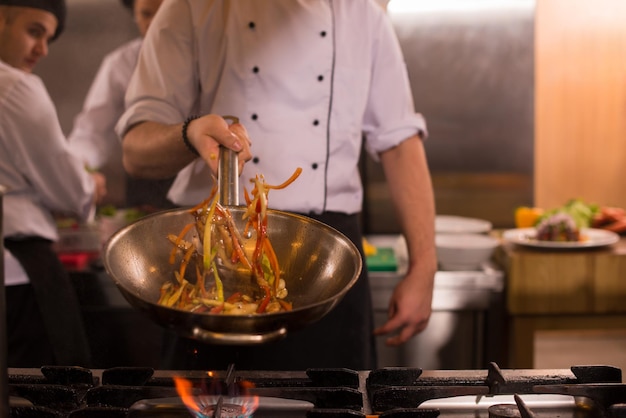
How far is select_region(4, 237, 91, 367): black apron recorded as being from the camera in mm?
1570

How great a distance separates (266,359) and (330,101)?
0.51m

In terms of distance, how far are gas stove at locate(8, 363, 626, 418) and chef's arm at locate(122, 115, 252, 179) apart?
0.31 meters

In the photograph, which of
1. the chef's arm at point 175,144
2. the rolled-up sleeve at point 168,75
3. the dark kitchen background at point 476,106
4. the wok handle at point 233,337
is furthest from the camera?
the dark kitchen background at point 476,106

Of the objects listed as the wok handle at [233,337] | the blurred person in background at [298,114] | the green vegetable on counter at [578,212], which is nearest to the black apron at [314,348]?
the blurred person in background at [298,114]

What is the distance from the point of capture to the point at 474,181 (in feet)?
8.84

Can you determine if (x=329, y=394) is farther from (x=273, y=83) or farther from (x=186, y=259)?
(x=273, y=83)

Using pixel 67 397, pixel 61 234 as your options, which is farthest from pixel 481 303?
pixel 67 397

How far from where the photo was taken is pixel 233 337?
0.80 metres

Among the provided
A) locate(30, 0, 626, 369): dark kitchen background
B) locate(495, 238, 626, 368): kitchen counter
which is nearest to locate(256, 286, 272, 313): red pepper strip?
locate(495, 238, 626, 368): kitchen counter

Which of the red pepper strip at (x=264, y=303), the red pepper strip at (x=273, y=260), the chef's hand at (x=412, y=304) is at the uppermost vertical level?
the red pepper strip at (x=273, y=260)

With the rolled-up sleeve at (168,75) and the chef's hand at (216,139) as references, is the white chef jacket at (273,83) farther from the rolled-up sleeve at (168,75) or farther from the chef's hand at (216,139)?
the chef's hand at (216,139)

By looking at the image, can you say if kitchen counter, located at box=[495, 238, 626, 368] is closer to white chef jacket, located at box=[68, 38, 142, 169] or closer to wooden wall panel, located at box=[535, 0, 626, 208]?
wooden wall panel, located at box=[535, 0, 626, 208]

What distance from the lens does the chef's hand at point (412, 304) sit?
1490 millimetres

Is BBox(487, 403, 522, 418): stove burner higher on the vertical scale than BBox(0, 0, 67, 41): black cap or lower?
lower
